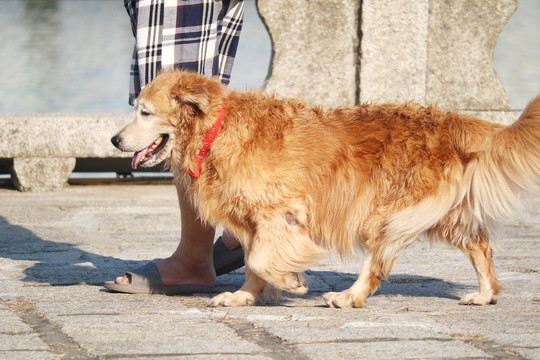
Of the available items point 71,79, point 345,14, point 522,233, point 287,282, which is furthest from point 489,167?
point 71,79

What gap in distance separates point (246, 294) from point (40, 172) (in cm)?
420

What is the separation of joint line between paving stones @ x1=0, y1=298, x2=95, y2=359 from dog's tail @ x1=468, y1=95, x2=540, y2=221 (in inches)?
73.2

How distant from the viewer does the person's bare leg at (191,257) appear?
3.73 m

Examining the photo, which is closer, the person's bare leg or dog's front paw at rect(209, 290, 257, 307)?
dog's front paw at rect(209, 290, 257, 307)

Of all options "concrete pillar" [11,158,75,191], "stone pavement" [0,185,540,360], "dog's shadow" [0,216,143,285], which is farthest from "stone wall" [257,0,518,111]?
"dog's shadow" [0,216,143,285]

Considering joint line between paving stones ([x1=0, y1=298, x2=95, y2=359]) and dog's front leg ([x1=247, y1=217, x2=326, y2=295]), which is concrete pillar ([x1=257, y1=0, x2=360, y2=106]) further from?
joint line between paving stones ([x1=0, y1=298, x2=95, y2=359])

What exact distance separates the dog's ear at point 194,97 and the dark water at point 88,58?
1190 cm

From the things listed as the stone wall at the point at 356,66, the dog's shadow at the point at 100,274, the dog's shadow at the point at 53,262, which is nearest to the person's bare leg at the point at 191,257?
the dog's shadow at the point at 100,274

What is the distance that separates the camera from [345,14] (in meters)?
7.23

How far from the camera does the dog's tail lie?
3.26m

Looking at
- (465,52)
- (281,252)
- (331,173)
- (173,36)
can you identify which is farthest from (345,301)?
(465,52)

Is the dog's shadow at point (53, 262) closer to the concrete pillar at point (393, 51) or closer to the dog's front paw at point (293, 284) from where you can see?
the dog's front paw at point (293, 284)

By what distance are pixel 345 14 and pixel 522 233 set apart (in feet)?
9.57

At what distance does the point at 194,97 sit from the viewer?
3.39 metres
